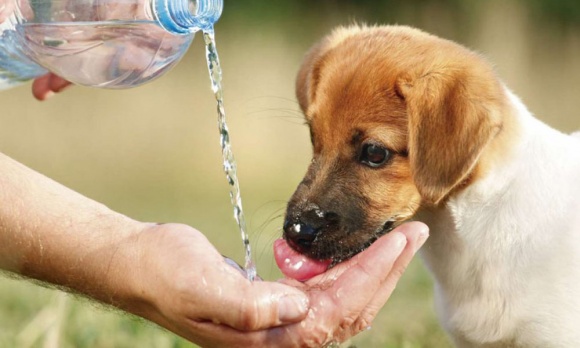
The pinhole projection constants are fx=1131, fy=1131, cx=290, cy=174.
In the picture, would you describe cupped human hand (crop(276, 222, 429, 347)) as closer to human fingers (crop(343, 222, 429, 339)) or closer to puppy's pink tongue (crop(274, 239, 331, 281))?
human fingers (crop(343, 222, 429, 339))

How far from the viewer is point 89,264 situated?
3.71m

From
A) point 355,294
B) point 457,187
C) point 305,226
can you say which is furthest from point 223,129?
point 355,294

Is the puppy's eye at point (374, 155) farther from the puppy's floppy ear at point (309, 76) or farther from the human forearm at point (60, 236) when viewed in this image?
the human forearm at point (60, 236)

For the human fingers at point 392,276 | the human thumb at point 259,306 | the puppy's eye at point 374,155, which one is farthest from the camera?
the puppy's eye at point 374,155

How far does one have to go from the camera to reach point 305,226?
157 inches

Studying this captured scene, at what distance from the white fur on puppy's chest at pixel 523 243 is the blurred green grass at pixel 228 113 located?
3892 mm

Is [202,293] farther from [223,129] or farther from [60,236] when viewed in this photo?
[223,129]

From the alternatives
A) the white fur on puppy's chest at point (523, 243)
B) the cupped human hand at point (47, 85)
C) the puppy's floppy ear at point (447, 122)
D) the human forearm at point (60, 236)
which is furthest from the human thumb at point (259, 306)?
the cupped human hand at point (47, 85)

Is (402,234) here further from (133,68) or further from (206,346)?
(133,68)

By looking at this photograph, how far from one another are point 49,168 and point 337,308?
6017 mm

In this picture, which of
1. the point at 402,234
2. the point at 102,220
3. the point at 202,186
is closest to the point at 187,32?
the point at 102,220

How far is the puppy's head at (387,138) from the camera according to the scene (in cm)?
400

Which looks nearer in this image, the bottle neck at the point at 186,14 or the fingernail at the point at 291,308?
the fingernail at the point at 291,308

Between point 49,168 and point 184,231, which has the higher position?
point 184,231
